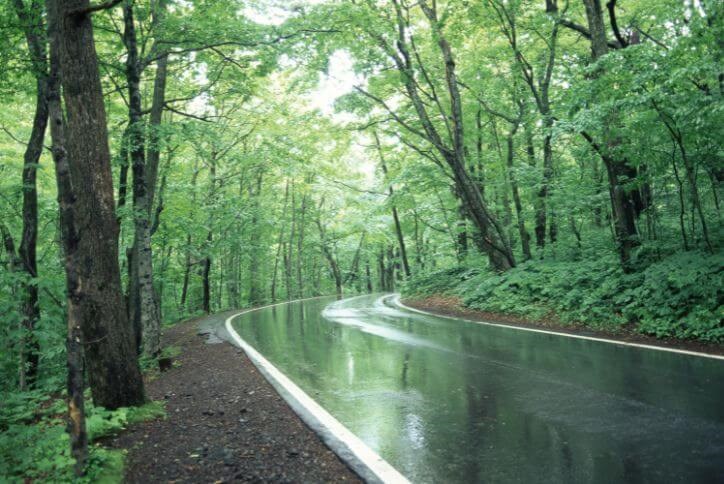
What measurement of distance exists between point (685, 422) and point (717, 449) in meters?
0.70

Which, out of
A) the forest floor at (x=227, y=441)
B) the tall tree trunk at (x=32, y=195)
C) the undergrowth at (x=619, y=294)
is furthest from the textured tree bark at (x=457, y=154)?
the forest floor at (x=227, y=441)

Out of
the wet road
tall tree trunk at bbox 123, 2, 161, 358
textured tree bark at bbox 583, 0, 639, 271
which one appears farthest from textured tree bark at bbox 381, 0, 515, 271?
tall tree trunk at bbox 123, 2, 161, 358

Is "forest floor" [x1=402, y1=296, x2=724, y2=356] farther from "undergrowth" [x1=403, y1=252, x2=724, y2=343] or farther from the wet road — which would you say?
the wet road

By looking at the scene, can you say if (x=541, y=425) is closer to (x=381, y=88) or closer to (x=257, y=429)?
(x=257, y=429)

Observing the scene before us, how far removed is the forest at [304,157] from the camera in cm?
558

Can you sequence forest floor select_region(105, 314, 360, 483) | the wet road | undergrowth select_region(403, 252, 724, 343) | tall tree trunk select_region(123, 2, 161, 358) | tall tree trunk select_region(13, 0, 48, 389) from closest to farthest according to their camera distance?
the wet road
forest floor select_region(105, 314, 360, 483)
undergrowth select_region(403, 252, 724, 343)
tall tree trunk select_region(13, 0, 48, 389)
tall tree trunk select_region(123, 2, 161, 358)

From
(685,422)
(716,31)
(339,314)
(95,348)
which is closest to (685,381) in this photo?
(685,422)

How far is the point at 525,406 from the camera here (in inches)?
211

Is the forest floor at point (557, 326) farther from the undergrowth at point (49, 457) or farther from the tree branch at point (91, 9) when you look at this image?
the tree branch at point (91, 9)

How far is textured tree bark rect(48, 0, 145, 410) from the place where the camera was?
547 centimetres

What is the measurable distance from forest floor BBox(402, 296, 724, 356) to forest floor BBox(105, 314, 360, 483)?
6745 millimetres

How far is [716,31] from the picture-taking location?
8336 millimetres

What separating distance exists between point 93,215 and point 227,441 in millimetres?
3081

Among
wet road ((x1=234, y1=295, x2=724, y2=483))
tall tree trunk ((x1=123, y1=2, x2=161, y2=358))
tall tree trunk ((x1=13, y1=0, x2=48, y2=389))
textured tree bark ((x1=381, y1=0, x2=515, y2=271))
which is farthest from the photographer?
textured tree bark ((x1=381, y1=0, x2=515, y2=271))
